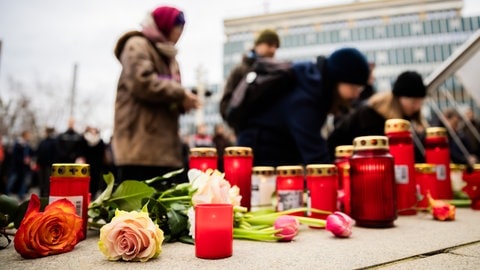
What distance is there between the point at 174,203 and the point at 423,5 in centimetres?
2216

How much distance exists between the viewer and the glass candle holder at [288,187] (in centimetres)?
137

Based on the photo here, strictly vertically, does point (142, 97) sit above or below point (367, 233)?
above

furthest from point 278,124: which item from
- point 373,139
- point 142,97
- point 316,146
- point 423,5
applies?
point 423,5

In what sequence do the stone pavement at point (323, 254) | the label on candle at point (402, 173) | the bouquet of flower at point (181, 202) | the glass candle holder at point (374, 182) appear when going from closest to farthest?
1. the stone pavement at point (323, 254)
2. the bouquet of flower at point (181, 202)
3. the glass candle holder at point (374, 182)
4. the label on candle at point (402, 173)

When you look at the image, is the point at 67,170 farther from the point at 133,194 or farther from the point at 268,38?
the point at 268,38

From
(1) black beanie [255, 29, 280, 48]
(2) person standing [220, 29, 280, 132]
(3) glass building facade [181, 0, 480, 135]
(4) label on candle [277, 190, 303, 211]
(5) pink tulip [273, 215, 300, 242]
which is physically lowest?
(5) pink tulip [273, 215, 300, 242]

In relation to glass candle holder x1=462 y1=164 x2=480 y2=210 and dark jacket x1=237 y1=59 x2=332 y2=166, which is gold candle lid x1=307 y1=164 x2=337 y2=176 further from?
glass candle holder x1=462 y1=164 x2=480 y2=210

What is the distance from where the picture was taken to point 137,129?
6.67 feet

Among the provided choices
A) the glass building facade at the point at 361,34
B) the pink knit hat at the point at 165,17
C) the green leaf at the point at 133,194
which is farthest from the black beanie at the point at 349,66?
the glass building facade at the point at 361,34

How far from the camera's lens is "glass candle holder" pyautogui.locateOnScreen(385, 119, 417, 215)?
1499 millimetres

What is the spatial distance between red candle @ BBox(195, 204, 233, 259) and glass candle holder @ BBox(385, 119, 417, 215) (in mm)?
913

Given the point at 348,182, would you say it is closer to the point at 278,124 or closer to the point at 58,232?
the point at 278,124

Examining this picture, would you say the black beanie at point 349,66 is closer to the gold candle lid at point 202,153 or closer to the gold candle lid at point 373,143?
the gold candle lid at point 373,143

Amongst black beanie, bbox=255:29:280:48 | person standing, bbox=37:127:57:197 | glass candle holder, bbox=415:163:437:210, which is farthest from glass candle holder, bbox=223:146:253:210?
person standing, bbox=37:127:57:197
